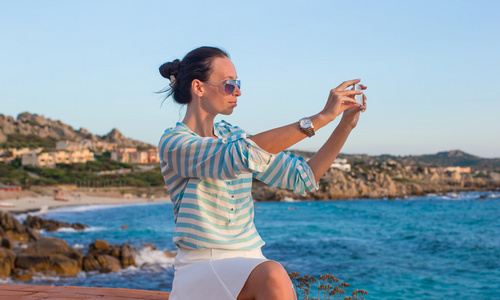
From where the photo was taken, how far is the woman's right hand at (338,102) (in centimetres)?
139

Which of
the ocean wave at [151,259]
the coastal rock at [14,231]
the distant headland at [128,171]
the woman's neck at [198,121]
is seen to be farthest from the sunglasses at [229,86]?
the distant headland at [128,171]

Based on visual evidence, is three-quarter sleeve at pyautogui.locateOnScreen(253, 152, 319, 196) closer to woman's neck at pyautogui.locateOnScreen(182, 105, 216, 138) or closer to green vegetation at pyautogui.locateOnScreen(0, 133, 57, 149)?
woman's neck at pyautogui.locateOnScreen(182, 105, 216, 138)

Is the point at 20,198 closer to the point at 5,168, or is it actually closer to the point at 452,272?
the point at 5,168

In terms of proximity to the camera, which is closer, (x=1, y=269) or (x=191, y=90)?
(x=191, y=90)

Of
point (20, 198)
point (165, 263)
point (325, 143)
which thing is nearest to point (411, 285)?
point (165, 263)

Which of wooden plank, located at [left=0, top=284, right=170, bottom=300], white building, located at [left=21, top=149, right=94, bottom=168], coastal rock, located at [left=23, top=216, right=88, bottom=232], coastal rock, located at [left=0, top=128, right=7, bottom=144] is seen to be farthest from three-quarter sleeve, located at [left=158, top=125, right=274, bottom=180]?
coastal rock, located at [left=0, top=128, right=7, bottom=144]

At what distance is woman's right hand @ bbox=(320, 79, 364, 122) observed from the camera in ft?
4.56

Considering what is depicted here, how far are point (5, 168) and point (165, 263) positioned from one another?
55.3 metres

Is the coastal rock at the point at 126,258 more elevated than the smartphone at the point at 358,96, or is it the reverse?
the smartphone at the point at 358,96

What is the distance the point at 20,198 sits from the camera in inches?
1889

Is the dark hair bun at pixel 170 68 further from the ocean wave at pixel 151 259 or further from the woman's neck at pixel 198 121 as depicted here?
the ocean wave at pixel 151 259

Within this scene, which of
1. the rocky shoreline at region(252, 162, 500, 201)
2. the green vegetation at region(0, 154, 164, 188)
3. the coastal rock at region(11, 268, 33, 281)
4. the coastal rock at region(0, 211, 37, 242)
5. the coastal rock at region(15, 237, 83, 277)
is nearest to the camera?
the coastal rock at region(11, 268, 33, 281)

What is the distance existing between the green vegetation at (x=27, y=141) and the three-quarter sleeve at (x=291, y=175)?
82.6m

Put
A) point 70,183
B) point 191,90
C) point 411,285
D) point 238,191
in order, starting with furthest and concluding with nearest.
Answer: point 70,183 < point 411,285 < point 191,90 < point 238,191
